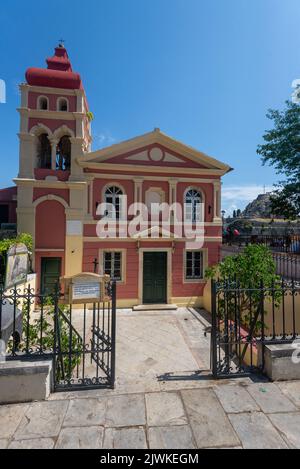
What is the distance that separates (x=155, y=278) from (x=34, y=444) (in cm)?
898

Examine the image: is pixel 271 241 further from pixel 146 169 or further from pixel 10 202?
pixel 10 202

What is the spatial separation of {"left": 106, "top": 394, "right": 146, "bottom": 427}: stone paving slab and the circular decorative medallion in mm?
10215

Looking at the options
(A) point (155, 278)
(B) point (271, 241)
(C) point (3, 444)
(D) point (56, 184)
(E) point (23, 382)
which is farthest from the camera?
(B) point (271, 241)

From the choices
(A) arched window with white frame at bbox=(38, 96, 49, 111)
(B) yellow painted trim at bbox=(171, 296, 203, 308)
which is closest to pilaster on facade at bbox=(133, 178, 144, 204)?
(B) yellow painted trim at bbox=(171, 296, 203, 308)

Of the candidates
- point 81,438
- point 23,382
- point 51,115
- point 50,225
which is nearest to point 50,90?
point 51,115

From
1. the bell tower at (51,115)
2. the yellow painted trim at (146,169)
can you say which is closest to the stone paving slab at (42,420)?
the bell tower at (51,115)

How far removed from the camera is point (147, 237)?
1134 cm

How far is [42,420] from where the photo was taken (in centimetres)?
326

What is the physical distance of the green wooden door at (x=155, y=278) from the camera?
11.6m

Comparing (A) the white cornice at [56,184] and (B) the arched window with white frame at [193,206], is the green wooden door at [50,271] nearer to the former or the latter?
(A) the white cornice at [56,184]

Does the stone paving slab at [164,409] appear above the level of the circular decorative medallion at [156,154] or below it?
below

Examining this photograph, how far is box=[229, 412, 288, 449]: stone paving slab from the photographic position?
288 cm
